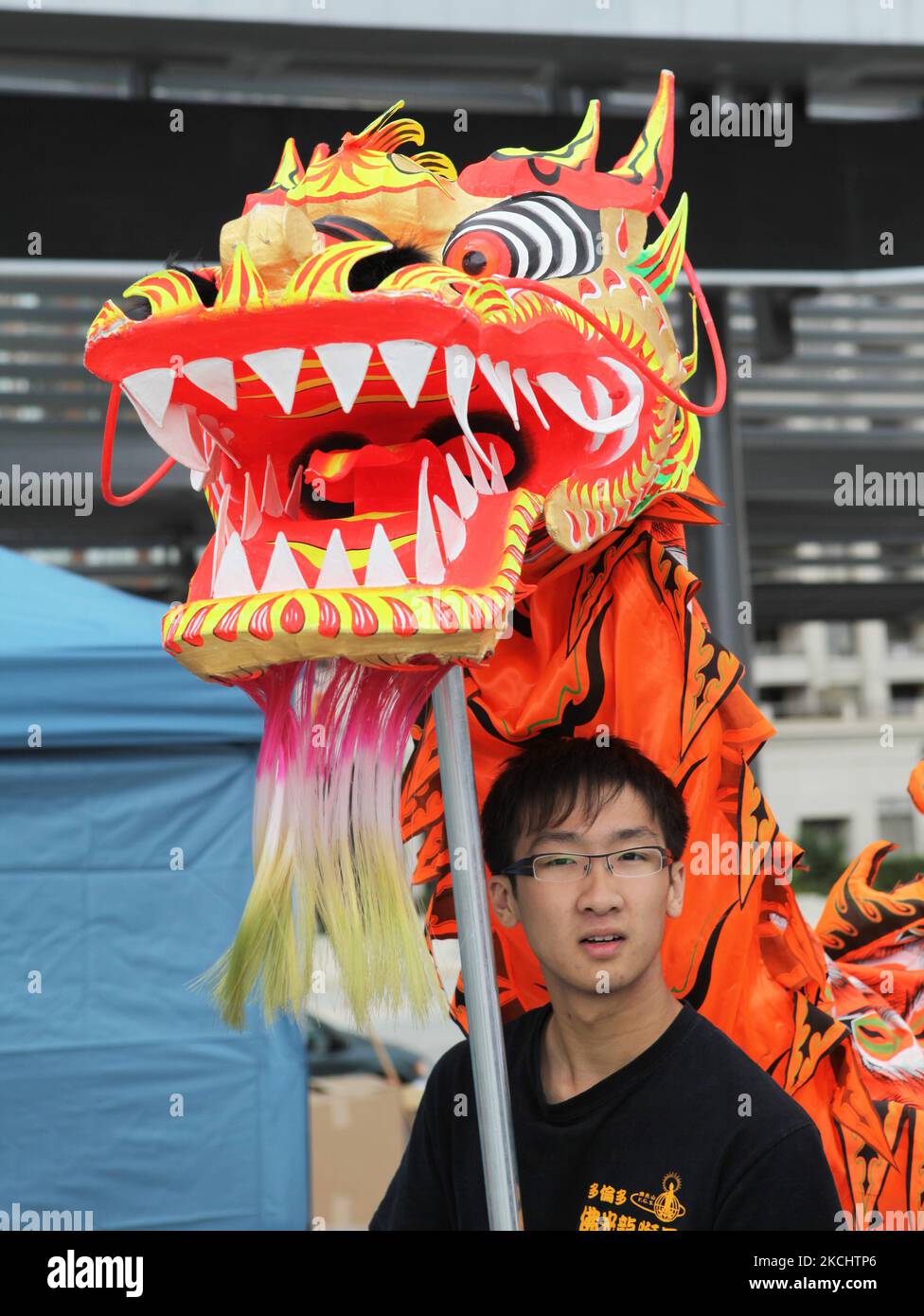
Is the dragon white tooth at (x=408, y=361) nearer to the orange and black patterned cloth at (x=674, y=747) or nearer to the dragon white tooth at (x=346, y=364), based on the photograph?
the dragon white tooth at (x=346, y=364)

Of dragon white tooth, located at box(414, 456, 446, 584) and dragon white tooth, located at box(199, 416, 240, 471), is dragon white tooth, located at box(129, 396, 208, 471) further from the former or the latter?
dragon white tooth, located at box(414, 456, 446, 584)

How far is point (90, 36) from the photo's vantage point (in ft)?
11.9

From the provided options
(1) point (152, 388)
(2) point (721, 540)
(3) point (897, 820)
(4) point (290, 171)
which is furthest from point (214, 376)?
(3) point (897, 820)

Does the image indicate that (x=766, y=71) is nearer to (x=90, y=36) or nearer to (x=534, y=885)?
(x=90, y=36)

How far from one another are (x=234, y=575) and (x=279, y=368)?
0.15 meters

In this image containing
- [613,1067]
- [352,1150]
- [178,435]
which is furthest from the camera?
[352,1150]

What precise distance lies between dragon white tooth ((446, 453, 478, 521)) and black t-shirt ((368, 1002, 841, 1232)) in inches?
20.3

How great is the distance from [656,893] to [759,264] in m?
3.11

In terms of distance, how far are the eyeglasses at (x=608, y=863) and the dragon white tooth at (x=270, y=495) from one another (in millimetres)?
399

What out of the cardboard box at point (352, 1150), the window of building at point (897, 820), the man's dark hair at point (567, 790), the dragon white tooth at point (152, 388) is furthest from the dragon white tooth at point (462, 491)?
the window of building at point (897, 820)

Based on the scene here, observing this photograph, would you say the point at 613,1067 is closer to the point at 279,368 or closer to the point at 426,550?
the point at 426,550

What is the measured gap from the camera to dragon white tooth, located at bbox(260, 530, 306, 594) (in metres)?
1.03

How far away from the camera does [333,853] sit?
3.48 feet

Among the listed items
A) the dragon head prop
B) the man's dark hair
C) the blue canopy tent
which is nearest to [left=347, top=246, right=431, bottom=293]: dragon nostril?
the dragon head prop
